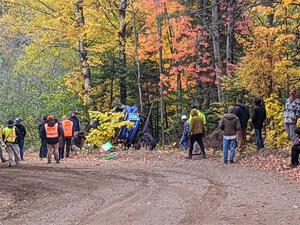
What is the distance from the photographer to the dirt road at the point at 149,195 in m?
10.2

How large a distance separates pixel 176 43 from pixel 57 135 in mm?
8440

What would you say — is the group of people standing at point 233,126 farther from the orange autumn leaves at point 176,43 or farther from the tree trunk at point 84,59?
the tree trunk at point 84,59

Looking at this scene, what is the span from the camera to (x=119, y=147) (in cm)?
2491

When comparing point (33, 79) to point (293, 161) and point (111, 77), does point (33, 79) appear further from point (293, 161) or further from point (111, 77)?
point (293, 161)

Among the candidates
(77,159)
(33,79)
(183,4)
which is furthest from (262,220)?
(33,79)

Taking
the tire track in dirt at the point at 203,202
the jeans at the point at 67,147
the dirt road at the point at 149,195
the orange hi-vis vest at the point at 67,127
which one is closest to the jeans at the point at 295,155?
the dirt road at the point at 149,195

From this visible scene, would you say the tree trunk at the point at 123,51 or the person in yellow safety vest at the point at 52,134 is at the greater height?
the tree trunk at the point at 123,51

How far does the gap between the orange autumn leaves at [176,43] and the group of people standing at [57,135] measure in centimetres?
514

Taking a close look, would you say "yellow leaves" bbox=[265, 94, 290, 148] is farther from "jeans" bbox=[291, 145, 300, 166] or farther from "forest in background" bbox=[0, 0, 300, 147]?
"jeans" bbox=[291, 145, 300, 166]

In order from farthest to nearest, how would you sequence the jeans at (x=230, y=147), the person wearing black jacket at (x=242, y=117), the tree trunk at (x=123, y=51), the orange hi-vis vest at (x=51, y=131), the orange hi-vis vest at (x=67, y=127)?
1. the tree trunk at (x=123, y=51)
2. the orange hi-vis vest at (x=67, y=127)
3. the orange hi-vis vest at (x=51, y=131)
4. the person wearing black jacket at (x=242, y=117)
5. the jeans at (x=230, y=147)

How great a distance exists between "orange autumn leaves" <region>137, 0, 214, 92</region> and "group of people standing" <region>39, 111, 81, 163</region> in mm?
5141

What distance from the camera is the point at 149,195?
41.2 ft

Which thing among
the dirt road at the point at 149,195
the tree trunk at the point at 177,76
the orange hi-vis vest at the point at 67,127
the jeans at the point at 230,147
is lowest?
the dirt road at the point at 149,195

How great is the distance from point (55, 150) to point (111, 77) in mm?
9900
